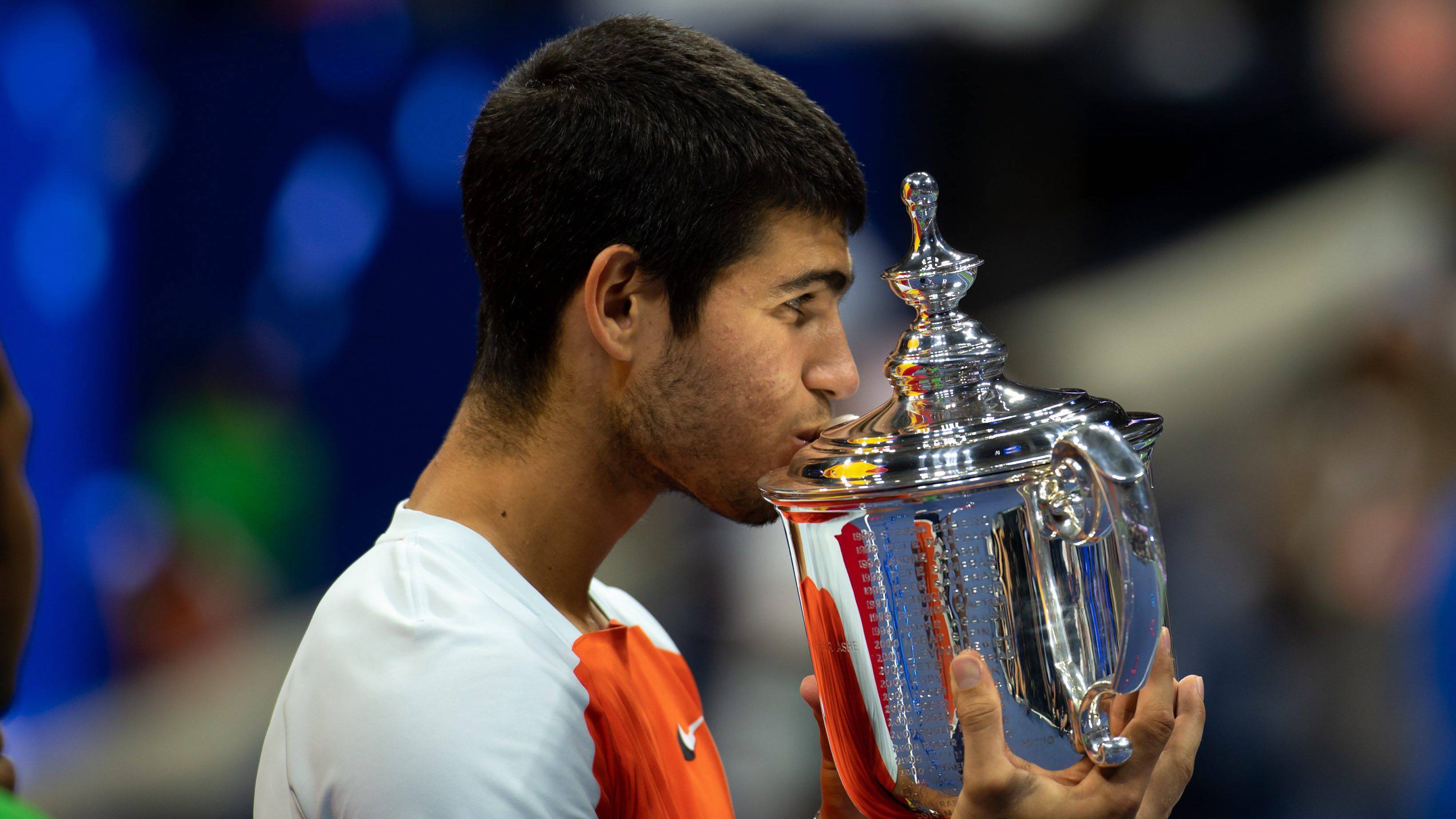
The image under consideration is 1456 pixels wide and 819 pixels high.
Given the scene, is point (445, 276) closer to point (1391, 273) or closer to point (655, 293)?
point (655, 293)

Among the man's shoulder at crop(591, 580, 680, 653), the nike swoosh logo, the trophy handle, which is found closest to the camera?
the trophy handle

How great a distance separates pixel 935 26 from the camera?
376 centimetres

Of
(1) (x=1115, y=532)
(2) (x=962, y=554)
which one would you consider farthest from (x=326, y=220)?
(1) (x=1115, y=532)

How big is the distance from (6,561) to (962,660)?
89cm

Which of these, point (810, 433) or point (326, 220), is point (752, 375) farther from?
point (326, 220)

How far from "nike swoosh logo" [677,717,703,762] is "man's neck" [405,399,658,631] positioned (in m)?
0.21

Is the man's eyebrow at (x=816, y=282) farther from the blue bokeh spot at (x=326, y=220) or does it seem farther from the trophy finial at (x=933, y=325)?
the blue bokeh spot at (x=326, y=220)

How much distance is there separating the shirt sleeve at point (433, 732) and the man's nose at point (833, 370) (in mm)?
415

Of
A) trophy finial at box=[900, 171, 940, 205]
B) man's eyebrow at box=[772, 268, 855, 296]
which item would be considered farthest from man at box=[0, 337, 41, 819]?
trophy finial at box=[900, 171, 940, 205]

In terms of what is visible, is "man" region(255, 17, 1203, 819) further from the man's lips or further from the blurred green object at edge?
the blurred green object at edge

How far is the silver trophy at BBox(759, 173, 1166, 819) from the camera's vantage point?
3.50 ft

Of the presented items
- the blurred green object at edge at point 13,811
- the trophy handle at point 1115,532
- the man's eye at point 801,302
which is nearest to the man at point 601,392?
the man's eye at point 801,302

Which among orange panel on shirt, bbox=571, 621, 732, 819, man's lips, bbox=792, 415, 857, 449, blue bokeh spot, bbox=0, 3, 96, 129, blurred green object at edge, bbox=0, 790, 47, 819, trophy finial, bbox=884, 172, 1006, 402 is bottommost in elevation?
orange panel on shirt, bbox=571, 621, 732, 819

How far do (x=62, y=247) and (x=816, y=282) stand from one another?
Result: 2.01 meters
